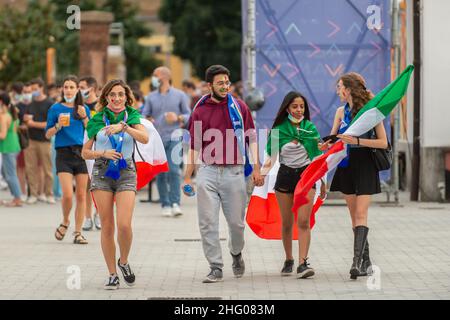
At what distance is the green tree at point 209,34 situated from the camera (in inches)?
2335

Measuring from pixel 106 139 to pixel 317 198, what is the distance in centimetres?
210

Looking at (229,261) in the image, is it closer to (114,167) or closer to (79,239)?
(79,239)

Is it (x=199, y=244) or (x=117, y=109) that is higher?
(x=117, y=109)

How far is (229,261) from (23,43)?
37.1 meters

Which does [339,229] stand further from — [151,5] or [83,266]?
[151,5]

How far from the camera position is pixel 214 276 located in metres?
11.4

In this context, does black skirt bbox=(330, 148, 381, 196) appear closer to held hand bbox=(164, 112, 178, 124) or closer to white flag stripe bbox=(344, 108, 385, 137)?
white flag stripe bbox=(344, 108, 385, 137)

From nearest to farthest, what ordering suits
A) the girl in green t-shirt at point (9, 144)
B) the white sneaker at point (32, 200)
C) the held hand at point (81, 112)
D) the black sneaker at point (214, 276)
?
the black sneaker at point (214, 276) < the held hand at point (81, 112) < the girl in green t-shirt at point (9, 144) < the white sneaker at point (32, 200)

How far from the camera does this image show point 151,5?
105312 millimetres

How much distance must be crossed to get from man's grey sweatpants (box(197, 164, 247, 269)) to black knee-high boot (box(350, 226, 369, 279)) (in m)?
0.99

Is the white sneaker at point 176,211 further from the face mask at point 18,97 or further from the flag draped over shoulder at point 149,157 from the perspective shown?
the flag draped over shoulder at point 149,157
